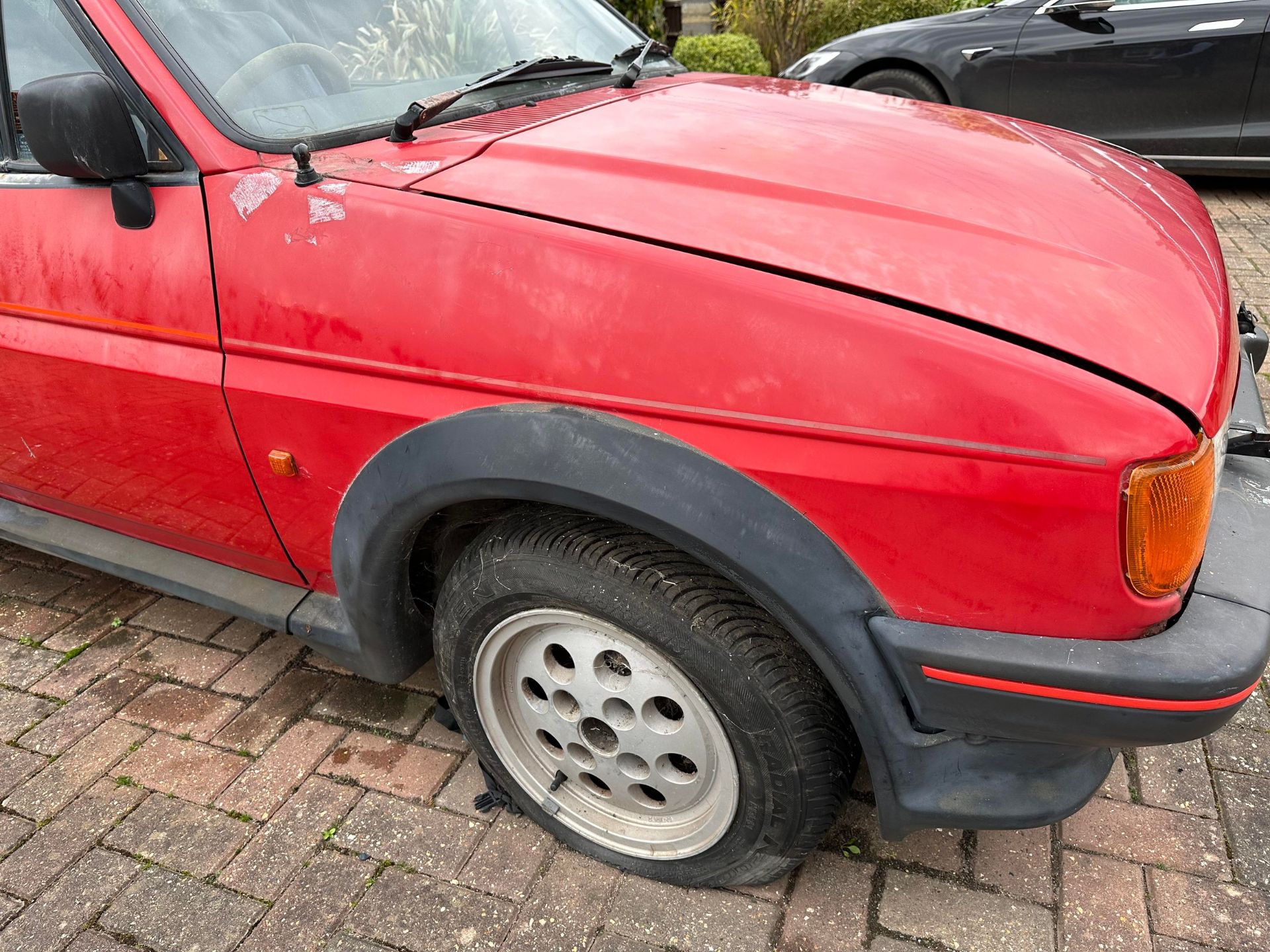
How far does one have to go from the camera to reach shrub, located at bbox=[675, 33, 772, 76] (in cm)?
764

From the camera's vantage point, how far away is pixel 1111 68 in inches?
225


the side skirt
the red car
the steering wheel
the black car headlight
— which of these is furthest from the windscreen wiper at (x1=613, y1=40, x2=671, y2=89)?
the black car headlight

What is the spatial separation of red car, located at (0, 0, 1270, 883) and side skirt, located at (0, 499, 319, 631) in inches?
0.7

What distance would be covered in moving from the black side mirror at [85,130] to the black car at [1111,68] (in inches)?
220

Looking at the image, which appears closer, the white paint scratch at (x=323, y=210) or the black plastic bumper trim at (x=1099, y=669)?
the black plastic bumper trim at (x=1099, y=669)

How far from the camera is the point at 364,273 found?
64.6 inches

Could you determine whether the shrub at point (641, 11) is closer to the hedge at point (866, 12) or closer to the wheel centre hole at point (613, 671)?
the hedge at point (866, 12)

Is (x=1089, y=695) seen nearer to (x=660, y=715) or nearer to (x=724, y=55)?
(x=660, y=715)

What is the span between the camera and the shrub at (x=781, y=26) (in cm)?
862

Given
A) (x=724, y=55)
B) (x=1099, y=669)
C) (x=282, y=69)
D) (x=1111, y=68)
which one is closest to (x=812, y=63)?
(x=724, y=55)

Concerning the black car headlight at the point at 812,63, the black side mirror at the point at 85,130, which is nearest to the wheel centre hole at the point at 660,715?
the black side mirror at the point at 85,130

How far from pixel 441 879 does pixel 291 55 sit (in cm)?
183

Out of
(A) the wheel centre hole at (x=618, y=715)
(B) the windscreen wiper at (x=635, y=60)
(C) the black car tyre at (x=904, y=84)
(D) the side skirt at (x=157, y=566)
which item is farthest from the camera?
(C) the black car tyre at (x=904, y=84)

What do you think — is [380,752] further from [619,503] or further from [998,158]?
[998,158]
